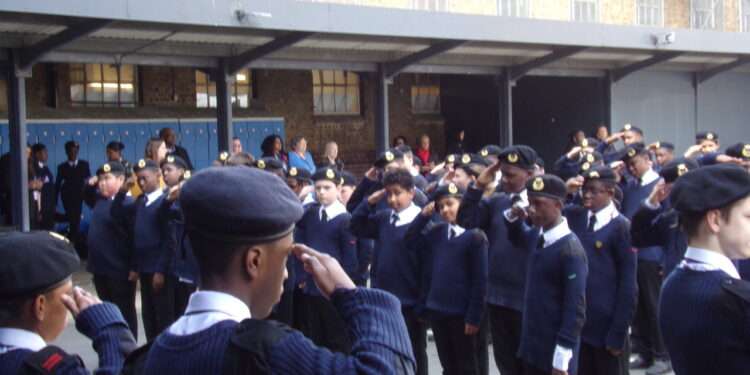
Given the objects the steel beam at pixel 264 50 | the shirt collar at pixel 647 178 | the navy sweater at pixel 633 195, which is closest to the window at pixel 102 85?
the steel beam at pixel 264 50

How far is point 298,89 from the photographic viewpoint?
1838cm

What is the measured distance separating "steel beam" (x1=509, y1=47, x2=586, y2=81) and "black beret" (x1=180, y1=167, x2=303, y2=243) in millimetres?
13709

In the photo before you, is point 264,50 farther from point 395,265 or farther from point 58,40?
point 395,265

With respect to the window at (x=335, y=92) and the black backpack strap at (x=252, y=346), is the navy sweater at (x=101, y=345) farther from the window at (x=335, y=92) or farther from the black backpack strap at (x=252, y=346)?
the window at (x=335, y=92)

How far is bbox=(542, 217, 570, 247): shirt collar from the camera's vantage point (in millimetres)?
5586

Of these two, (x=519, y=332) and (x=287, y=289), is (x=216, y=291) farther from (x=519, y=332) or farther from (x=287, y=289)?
(x=287, y=289)

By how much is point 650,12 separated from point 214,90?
10803mm

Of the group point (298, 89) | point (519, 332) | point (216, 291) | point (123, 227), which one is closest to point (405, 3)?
point (298, 89)

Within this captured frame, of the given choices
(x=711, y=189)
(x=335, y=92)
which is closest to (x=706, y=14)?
(x=335, y=92)

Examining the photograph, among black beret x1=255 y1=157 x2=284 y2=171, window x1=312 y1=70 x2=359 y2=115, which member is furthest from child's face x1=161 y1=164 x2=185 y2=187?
window x1=312 y1=70 x2=359 y2=115

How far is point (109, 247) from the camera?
8.50 meters

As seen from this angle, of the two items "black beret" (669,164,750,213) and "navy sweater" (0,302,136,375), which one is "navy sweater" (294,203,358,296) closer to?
"black beret" (669,164,750,213)

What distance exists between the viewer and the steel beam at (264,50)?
12.1 meters

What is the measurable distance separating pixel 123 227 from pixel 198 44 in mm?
4296
